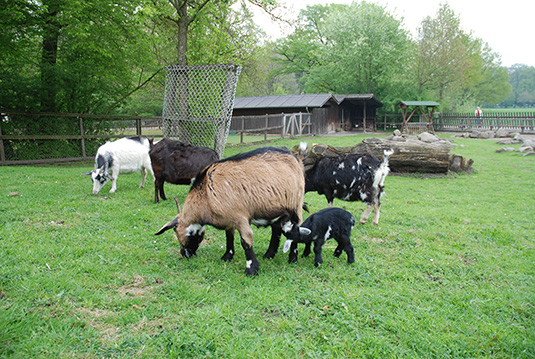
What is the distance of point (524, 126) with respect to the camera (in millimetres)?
28828

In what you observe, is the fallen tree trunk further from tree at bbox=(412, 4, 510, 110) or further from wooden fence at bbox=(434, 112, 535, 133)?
tree at bbox=(412, 4, 510, 110)

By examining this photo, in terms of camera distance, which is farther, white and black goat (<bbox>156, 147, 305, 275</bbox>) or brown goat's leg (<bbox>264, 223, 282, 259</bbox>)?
brown goat's leg (<bbox>264, 223, 282, 259</bbox>)

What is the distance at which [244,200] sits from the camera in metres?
4.41

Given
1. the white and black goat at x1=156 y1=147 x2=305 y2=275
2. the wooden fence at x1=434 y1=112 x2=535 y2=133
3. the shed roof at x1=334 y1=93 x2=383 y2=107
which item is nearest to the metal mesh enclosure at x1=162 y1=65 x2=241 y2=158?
the white and black goat at x1=156 y1=147 x2=305 y2=275

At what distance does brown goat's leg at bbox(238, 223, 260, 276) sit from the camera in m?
4.40

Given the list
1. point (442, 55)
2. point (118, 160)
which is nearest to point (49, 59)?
point (118, 160)

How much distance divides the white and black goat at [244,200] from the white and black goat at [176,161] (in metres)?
3.16

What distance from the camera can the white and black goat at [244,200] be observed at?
4.41 meters

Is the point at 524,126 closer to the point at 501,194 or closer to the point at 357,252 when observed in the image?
the point at 501,194

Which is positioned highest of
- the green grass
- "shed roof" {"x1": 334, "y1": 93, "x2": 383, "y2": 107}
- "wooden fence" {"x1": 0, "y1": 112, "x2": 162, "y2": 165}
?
"shed roof" {"x1": 334, "y1": 93, "x2": 383, "y2": 107}

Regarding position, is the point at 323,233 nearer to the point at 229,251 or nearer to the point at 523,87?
the point at 229,251

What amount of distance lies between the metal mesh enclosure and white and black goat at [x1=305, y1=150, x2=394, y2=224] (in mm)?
4142

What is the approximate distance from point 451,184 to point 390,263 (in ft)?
23.9

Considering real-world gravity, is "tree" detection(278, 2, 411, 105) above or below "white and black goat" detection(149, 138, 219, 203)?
above
